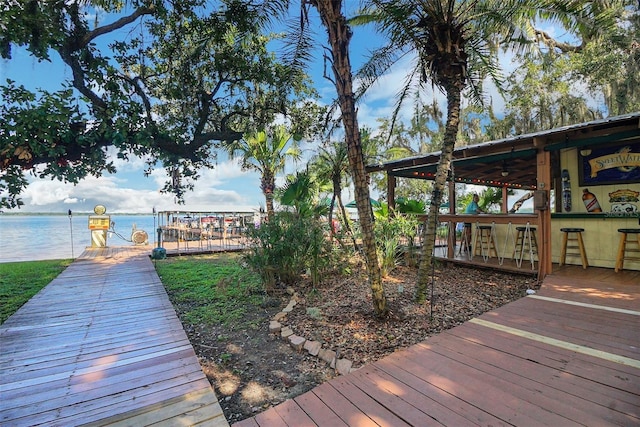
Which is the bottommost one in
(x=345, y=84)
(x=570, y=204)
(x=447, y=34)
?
(x=570, y=204)

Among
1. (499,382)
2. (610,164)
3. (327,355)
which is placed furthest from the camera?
(610,164)

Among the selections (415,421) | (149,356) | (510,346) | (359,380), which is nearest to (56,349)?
(149,356)

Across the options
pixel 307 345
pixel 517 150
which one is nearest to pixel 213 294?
pixel 307 345

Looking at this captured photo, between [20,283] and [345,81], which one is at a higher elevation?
[345,81]

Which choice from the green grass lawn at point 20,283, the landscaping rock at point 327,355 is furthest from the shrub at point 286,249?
the green grass lawn at point 20,283

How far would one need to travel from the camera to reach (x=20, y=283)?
630 centimetres

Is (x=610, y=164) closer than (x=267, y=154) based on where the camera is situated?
Yes

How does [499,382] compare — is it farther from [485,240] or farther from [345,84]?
[485,240]

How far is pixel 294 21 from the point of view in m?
4.05

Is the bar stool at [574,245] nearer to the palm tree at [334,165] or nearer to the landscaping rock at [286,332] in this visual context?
the palm tree at [334,165]

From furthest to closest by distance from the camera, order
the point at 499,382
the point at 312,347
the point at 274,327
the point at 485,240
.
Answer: the point at 485,240
the point at 274,327
the point at 312,347
the point at 499,382

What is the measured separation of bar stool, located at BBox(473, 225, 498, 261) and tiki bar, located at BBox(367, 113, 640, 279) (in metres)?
0.02

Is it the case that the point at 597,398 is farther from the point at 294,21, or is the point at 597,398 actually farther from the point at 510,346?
the point at 294,21

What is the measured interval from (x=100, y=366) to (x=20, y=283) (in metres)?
5.51
